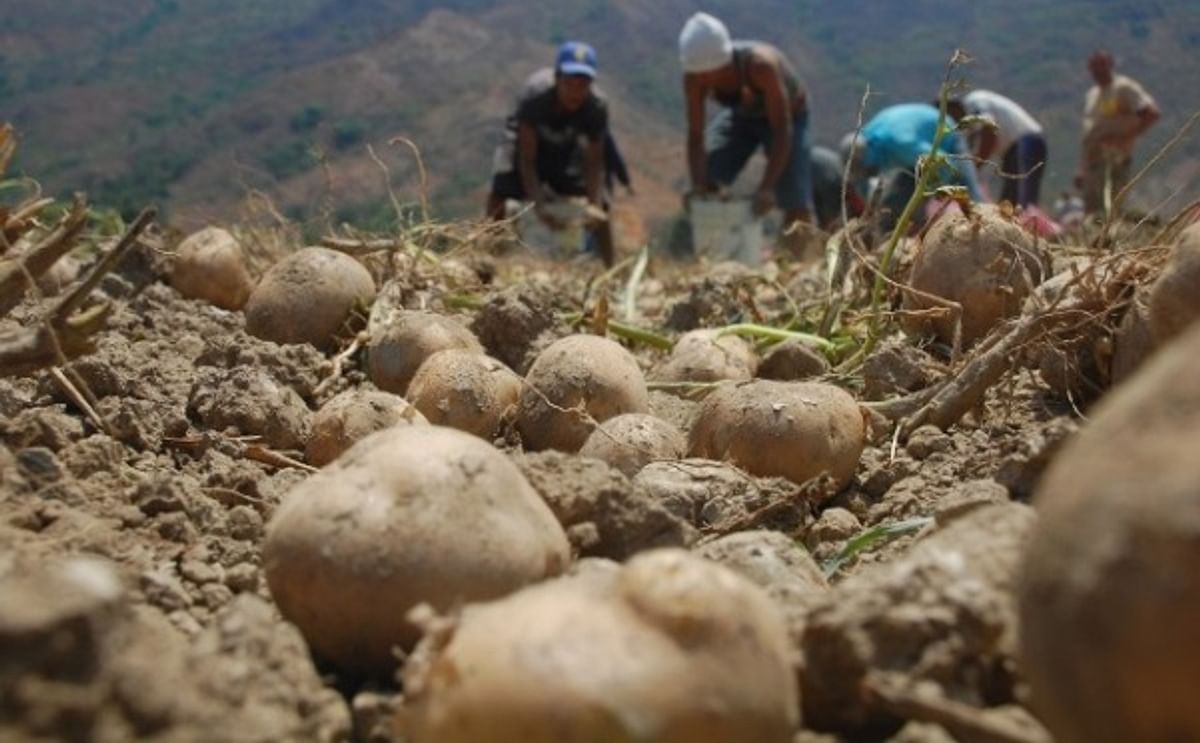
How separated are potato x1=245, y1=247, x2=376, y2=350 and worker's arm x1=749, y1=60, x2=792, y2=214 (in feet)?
16.3

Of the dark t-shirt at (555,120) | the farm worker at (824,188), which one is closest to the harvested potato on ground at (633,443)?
the dark t-shirt at (555,120)

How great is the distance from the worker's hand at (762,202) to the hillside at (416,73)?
19.5 meters

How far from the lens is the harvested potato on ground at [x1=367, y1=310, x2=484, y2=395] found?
12.6ft

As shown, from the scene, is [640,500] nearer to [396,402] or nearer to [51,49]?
[396,402]

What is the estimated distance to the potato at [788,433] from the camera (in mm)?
3137

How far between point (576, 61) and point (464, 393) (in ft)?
19.6

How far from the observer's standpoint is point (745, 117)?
374 inches

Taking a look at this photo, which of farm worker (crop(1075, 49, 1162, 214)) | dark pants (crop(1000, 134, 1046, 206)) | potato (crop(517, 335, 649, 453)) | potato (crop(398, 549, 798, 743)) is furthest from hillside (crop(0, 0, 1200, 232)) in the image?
potato (crop(398, 549, 798, 743))

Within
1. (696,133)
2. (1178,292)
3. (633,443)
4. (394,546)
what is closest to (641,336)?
(633,443)

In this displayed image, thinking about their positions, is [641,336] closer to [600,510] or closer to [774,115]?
[600,510]

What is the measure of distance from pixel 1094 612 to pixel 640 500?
1.06 m

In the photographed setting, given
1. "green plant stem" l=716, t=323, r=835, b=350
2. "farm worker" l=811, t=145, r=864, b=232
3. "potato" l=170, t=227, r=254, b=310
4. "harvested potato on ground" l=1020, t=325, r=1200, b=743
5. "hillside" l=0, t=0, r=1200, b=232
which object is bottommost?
"hillside" l=0, t=0, r=1200, b=232

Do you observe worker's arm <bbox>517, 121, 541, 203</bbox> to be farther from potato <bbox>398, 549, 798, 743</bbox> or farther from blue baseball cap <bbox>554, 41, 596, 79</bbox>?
potato <bbox>398, 549, 798, 743</bbox>

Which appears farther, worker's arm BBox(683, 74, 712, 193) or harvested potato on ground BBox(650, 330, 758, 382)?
worker's arm BBox(683, 74, 712, 193)
